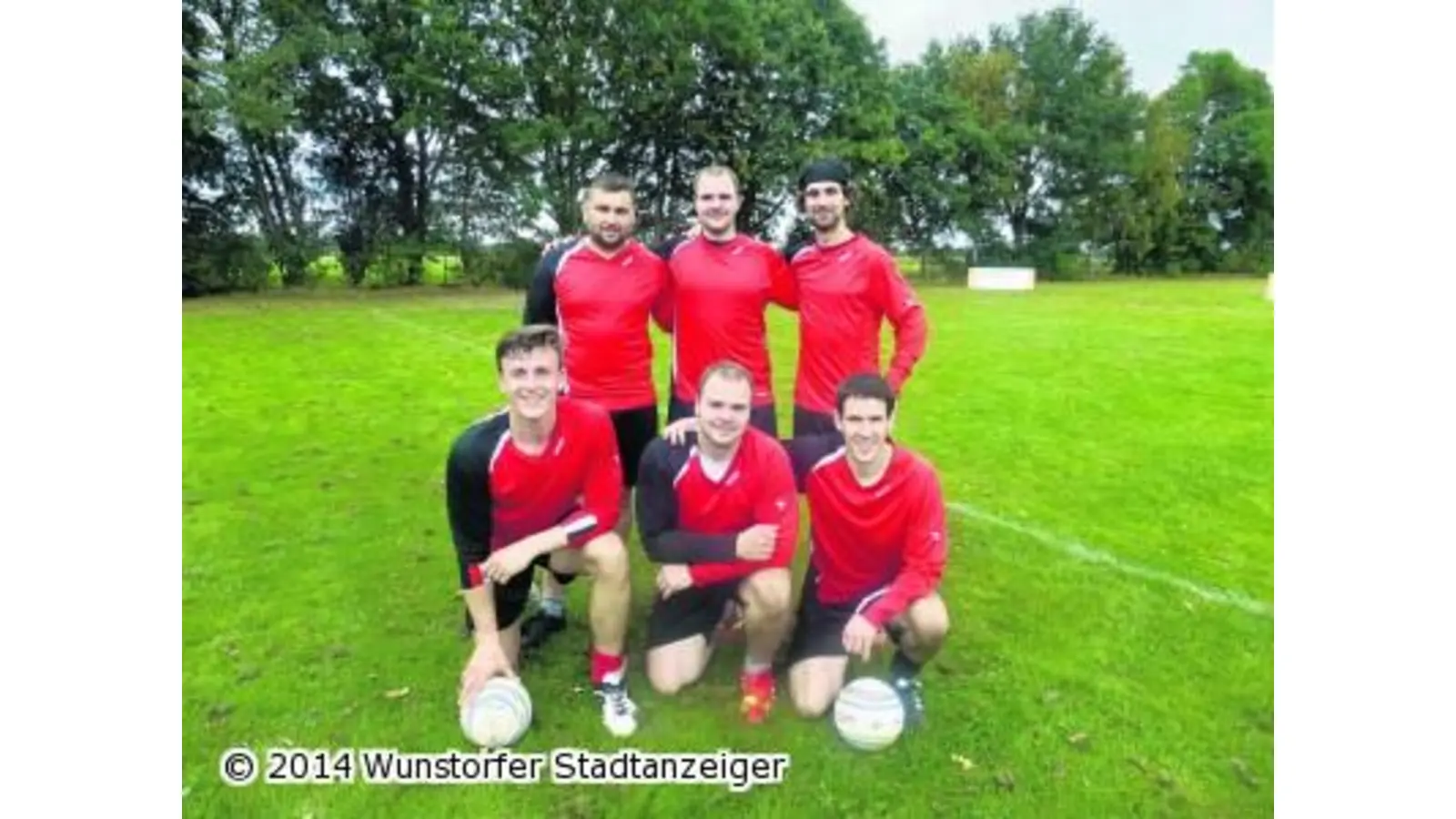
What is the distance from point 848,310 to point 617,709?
1.48m

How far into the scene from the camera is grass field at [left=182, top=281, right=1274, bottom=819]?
2945 mm

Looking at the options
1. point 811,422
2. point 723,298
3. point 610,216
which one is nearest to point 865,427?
point 811,422

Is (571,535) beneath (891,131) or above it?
beneath

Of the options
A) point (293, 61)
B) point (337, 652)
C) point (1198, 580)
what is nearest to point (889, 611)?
point (1198, 580)

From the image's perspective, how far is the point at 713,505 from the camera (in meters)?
3.04

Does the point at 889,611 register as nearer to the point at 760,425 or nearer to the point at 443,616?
the point at 760,425

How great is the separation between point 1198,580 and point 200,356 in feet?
12.0

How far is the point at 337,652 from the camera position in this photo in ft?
11.1

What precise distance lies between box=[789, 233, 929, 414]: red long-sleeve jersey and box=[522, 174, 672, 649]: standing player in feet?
1.61

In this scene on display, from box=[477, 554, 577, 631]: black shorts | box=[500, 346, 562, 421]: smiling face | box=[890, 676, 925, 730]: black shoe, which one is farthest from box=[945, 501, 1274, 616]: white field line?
box=[500, 346, 562, 421]: smiling face

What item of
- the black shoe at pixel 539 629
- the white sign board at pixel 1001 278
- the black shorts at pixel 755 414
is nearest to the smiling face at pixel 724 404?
the black shorts at pixel 755 414
